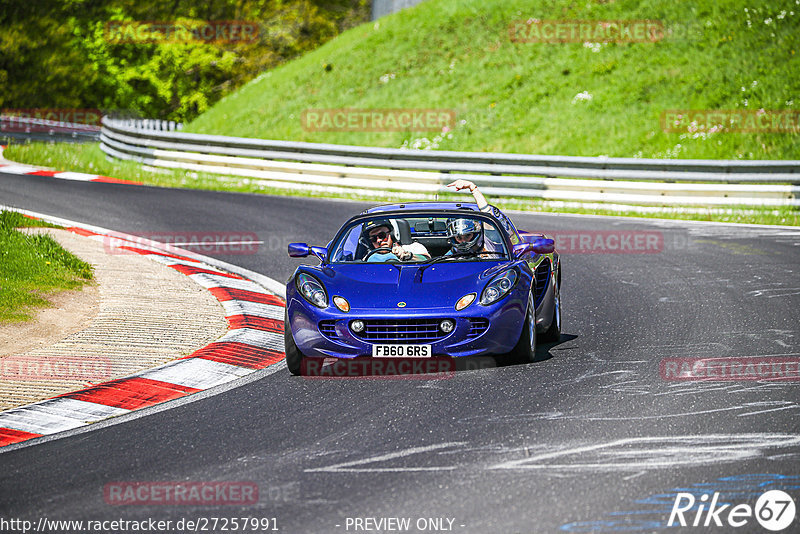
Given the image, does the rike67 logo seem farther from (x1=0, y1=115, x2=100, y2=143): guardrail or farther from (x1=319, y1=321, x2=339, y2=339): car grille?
(x1=0, y1=115, x2=100, y2=143): guardrail

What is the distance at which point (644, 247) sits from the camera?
1580cm

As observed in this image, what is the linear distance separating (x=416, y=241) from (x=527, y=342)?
189 cm

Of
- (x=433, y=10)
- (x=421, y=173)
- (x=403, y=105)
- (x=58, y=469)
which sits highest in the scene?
(x=433, y=10)

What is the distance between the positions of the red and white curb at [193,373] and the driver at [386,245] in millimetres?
1196

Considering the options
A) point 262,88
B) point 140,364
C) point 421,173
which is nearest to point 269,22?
point 262,88

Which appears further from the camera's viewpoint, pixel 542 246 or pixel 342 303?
pixel 542 246

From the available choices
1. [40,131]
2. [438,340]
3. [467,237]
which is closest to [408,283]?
[438,340]

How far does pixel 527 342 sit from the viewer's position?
821cm

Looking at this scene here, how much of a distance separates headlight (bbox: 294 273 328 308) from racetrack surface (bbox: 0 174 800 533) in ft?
2.03

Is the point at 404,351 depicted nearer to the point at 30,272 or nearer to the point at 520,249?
the point at 520,249

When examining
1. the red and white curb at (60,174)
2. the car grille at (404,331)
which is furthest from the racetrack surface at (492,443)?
the red and white curb at (60,174)

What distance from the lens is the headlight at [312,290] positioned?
820cm

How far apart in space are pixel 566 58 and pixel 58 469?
2802 cm

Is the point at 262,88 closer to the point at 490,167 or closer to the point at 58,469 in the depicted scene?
the point at 490,167
